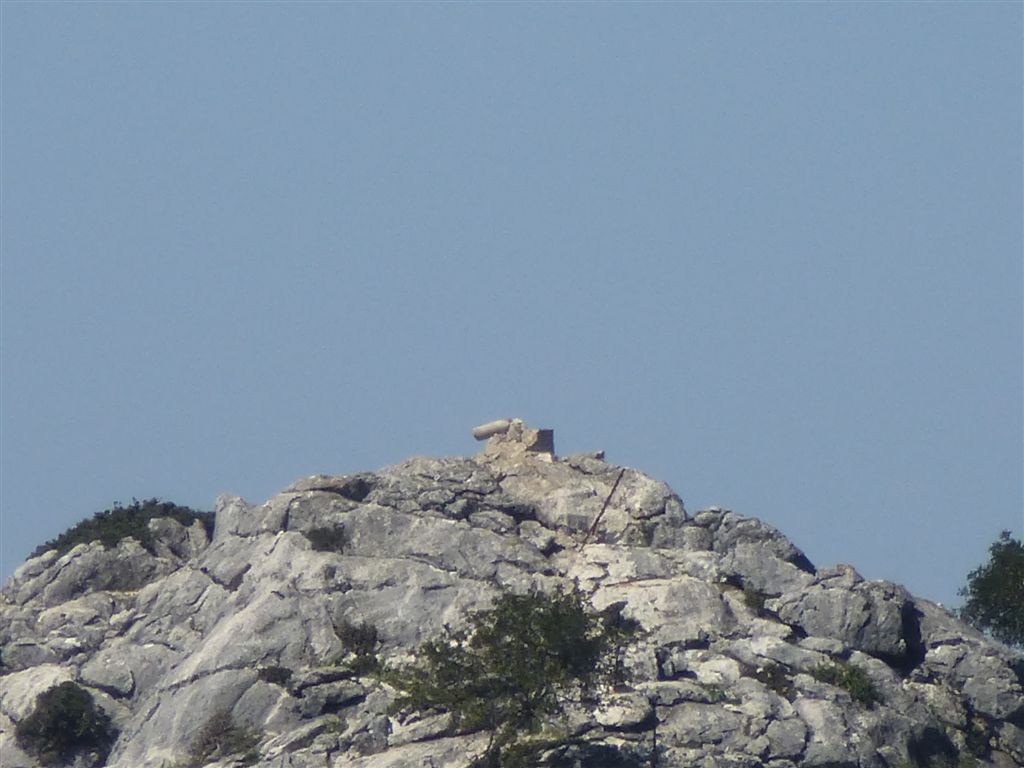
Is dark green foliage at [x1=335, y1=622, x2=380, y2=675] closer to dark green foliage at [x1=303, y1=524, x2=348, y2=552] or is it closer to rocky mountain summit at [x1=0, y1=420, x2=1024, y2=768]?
rocky mountain summit at [x1=0, y1=420, x2=1024, y2=768]

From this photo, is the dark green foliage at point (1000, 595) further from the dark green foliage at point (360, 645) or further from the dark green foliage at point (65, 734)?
the dark green foliage at point (65, 734)

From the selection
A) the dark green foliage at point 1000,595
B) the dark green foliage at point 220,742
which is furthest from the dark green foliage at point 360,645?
the dark green foliage at point 1000,595

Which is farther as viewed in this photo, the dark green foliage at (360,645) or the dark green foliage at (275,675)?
the dark green foliage at (360,645)

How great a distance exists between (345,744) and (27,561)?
30.4m

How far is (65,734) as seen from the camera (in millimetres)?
80312

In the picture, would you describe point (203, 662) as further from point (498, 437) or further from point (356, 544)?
point (498, 437)

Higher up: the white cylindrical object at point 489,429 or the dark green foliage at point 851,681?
the white cylindrical object at point 489,429

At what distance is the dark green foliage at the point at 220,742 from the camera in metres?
73.7

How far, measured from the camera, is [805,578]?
84.2 m

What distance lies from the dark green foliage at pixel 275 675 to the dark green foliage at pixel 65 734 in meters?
8.30

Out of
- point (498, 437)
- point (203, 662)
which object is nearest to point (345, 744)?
point (203, 662)

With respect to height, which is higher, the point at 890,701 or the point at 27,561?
the point at 27,561

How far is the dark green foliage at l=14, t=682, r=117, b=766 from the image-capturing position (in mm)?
80188

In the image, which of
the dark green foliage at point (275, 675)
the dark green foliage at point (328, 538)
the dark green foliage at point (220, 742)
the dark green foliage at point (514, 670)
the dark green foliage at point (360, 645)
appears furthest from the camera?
the dark green foliage at point (328, 538)
